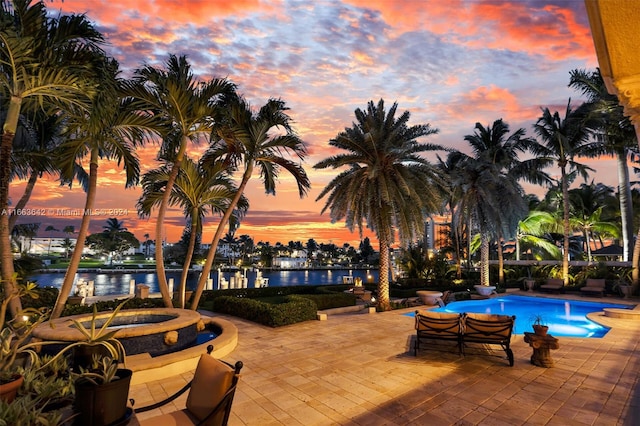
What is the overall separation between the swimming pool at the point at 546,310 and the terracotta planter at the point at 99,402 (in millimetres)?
13503

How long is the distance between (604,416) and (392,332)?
5.83 metres

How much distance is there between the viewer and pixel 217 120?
10.4m

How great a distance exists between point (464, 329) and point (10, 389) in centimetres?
777

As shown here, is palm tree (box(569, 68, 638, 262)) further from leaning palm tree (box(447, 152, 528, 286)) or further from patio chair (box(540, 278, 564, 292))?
leaning palm tree (box(447, 152, 528, 286))

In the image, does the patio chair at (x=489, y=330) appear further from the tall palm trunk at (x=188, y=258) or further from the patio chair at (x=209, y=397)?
the tall palm trunk at (x=188, y=258)

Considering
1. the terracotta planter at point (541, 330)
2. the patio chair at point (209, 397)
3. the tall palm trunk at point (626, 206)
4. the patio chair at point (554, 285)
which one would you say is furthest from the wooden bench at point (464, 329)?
the tall palm trunk at point (626, 206)

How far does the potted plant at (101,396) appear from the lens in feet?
7.45

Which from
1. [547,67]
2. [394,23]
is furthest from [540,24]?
[547,67]

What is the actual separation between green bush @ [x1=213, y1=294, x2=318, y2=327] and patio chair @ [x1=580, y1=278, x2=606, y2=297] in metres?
19.0

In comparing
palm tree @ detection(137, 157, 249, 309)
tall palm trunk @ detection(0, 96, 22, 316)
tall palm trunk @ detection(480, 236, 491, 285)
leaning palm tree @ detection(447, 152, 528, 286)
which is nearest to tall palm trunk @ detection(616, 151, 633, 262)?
leaning palm tree @ detection(447, 152, 528, 286)

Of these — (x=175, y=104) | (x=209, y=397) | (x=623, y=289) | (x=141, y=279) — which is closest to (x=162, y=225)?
(x=175, y=104)

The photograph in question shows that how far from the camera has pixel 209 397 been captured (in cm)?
314

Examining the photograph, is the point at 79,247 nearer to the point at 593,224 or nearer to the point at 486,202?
the point at 486,202

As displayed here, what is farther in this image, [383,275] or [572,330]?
[383,275]
